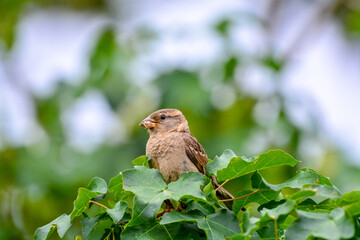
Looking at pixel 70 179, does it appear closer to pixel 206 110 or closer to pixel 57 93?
pixel 57 93

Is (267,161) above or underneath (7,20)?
underneath

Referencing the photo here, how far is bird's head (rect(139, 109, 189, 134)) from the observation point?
14.8ft

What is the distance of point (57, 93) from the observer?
7.54 m

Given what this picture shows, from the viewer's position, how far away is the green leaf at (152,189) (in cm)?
249

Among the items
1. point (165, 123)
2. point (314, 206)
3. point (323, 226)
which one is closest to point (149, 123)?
point (165, 123)

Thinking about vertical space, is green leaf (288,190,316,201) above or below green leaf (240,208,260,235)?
above

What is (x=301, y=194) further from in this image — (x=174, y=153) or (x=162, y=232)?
(x=174, y=153)

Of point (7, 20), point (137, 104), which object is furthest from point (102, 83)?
point (7, 20)

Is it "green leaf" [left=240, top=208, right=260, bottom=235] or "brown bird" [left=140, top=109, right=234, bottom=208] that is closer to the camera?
"green leaf" [left=240, top=208, right=260, bottom=235]

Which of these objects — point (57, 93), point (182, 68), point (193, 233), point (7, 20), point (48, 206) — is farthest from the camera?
point (7, 20)

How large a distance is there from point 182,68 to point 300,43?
1.88 metres

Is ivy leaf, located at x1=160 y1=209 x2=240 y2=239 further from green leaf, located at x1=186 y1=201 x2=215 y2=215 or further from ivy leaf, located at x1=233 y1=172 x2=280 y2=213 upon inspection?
ivy leaf, located at x1=233 y1=172 x2=280 y2=213

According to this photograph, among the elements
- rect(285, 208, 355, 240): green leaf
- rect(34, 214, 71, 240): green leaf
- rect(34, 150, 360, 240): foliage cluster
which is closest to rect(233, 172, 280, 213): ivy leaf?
rect(34, 150, 360, 240): foliage cluster

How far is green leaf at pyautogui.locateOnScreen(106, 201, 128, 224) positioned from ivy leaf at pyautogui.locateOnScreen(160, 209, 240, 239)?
189 millimetres
